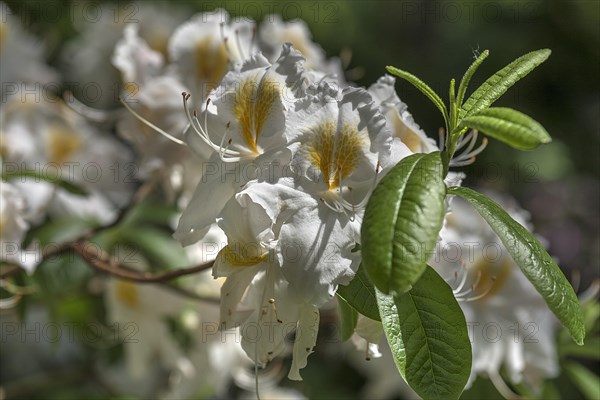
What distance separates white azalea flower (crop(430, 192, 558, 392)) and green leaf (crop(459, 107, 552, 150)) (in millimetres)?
432

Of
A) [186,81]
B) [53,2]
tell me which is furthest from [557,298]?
[53,2]

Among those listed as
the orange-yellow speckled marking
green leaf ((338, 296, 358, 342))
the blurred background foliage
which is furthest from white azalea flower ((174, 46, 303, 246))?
the blurred background foliage

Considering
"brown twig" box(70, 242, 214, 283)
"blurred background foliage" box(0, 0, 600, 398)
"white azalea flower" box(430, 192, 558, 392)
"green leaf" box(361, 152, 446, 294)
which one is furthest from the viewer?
"blurred background foliage" box(0, 0, 600, 398)

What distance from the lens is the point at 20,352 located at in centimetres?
166

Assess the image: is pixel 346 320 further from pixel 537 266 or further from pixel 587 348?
pixel 587 348

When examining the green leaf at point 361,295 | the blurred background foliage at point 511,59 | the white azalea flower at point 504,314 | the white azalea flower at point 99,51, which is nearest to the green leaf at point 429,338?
the green leaf at point 361,295

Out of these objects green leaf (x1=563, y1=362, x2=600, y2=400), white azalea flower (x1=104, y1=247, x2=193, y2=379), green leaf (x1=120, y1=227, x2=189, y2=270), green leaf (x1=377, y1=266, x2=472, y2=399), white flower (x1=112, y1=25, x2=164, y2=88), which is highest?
green leaf (x1=377, y1=266, x2=472, y2=399)

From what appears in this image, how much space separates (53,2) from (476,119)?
1.21m

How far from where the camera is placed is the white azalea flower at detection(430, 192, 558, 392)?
91 centimetres

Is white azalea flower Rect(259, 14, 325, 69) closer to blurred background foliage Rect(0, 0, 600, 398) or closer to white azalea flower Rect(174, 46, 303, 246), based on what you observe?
white azalea flower Rect(174, 46, 303, 246)

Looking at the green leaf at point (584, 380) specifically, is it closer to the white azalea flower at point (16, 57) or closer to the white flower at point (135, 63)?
Answer: the white flower at point (135, 63)

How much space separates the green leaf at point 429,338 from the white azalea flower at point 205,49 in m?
0.44

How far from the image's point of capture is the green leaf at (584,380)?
0.92 metres

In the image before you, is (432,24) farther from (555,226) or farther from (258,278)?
(258,278)
